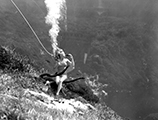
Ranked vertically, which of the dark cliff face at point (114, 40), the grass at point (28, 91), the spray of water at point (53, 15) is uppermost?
the grass at point (28, 91)

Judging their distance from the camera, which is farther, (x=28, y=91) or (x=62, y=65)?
(x=62, y=65)

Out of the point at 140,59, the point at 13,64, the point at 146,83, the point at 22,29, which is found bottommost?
the point at 146,83

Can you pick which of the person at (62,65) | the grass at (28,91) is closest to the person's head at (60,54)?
the person at (62,65)

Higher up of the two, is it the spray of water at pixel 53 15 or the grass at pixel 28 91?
the grass at pixel 28 91

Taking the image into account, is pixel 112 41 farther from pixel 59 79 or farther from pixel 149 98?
pixel 59 79

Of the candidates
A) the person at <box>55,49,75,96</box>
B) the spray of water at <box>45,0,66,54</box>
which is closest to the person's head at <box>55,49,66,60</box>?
the person at <box>55,49,75,96</box>

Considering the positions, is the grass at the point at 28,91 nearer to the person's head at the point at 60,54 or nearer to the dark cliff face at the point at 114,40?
the person's head at the point at 60,54

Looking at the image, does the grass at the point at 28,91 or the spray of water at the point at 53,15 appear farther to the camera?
the spray of water at the point at 53,15

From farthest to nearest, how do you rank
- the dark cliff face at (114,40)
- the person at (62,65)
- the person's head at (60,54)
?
the dark cliff face at (114,40)
the person's head at (60,54)
the person at (62,65)

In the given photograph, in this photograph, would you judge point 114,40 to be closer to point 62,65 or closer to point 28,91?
point 62,65

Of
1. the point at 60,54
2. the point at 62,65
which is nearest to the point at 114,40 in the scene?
the point at 60,54

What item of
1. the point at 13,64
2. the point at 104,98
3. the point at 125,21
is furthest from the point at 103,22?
the point at 13,64
